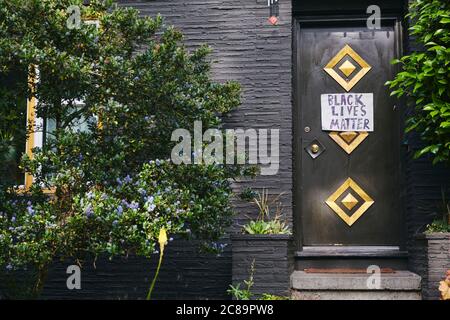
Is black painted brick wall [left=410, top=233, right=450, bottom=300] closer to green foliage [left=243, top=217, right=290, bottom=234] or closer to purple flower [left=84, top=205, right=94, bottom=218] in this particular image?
Result: green foliage [left=243, top=217, right=290, bottom=234]

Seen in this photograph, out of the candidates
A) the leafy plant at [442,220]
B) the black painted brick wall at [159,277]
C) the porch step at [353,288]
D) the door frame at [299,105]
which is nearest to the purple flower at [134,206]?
the black painted brick wall at [159,277]

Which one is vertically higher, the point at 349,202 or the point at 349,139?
the point at 349,139

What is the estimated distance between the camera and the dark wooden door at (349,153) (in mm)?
7473

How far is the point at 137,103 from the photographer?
5.95 meters

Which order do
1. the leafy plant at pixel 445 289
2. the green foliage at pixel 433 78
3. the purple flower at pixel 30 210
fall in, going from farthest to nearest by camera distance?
the green foliage at pixel 433 78
the leafy plant at pixel 445 289
the purple flower at pixel 30 210

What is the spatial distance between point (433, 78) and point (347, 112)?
140 cm

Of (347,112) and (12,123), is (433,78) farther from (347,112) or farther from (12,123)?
(12,123)

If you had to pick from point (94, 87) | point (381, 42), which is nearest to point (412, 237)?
point (381, 42)

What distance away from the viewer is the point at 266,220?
23.4 ft

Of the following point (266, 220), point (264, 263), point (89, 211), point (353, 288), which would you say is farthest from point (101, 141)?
point (353, 288)

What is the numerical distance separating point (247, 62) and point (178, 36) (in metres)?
1.39

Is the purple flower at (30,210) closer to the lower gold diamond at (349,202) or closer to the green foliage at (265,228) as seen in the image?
the green foliage at (265,228)

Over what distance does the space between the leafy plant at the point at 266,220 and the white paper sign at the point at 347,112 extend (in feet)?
3.72
